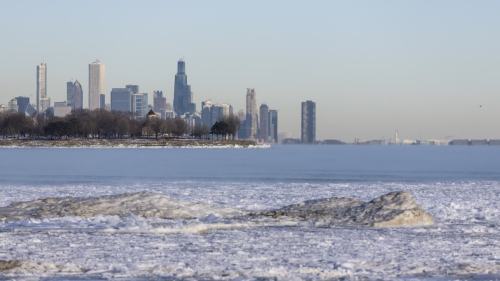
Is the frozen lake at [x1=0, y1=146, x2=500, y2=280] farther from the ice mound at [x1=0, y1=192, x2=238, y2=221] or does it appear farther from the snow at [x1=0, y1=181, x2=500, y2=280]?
the ice mound at [x1=0, y1=192, x2=238, y2=221]

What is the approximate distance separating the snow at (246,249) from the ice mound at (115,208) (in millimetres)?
911

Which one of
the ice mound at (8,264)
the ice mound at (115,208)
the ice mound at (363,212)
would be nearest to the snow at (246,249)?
the ice mound at (8,264)

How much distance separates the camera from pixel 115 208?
28812 millimetres

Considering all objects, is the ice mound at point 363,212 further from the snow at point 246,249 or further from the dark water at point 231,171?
the dark water at point 231,171

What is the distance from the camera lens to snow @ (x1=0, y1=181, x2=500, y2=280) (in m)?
17.3

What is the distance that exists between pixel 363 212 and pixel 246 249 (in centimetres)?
772

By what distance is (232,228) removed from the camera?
82.4 ft

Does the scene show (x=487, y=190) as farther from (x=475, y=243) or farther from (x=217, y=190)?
(x=475, y=243)

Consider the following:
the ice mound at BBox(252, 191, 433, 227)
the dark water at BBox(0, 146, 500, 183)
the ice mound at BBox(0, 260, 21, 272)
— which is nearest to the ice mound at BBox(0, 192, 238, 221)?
the ice mound at BBox(252, 191, 433, 227)

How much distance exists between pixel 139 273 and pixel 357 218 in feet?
36.2

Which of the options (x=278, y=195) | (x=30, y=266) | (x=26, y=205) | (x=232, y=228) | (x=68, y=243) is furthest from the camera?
(x=278, y=195)

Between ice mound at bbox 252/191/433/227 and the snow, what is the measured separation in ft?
2.59

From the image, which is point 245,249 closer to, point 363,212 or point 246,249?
point 246,249

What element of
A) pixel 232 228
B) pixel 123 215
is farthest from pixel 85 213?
pixel 232 228
